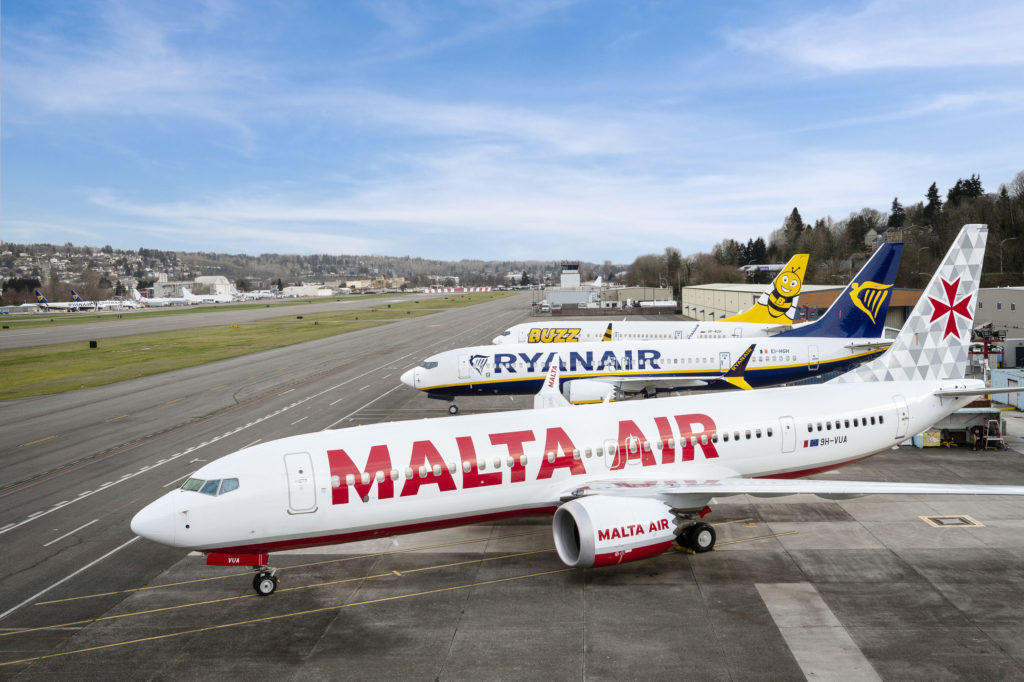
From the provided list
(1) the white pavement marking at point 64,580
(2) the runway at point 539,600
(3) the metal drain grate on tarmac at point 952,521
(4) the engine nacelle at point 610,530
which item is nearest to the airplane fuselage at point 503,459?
(4) the engine nacelle at point 610,530

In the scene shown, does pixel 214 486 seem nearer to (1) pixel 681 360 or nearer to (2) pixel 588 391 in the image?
(2) pixel 588 391

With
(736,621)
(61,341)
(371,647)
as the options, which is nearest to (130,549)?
(371,647)

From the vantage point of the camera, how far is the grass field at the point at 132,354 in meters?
58.1

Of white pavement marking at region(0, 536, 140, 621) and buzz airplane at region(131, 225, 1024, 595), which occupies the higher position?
buzz airplane at region(131, 225, 1024, 595)

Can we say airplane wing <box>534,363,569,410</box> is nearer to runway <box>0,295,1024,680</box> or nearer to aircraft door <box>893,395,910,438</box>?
runway <box>0,295,1024,680</box>

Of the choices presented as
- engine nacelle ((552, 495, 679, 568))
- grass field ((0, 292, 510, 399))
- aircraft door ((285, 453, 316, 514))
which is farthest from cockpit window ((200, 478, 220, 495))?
grass field ((0, 292, 510, 399))

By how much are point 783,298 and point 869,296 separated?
16216 millimetres

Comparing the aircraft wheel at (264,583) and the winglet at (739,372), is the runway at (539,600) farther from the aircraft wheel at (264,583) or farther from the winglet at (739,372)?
the winglet at (739,372)

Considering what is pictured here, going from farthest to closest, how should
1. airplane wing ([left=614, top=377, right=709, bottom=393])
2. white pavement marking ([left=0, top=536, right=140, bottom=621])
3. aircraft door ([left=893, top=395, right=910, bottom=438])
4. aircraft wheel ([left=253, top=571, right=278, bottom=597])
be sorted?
airplane wing ([left=614, top=377, right=709, bottom=393]) → aircraft door ([left=893, top=395, right=910, bottom=438]) → white pavement marking ([left=0, top=536, right=140, bottom=621]) → aircraft wheel ([left=253, top=571, right=278, bottom=597])

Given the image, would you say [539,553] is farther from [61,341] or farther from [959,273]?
[61,341]

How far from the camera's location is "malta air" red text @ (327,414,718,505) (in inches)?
653

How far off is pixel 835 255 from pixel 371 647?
17212 centimetres

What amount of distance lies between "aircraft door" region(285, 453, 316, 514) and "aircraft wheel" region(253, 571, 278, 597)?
98.2 inches

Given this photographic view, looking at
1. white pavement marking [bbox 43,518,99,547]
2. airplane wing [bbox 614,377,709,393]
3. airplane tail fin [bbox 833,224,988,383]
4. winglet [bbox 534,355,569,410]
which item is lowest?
white pavement marking [bbox 43,518,99,547]
